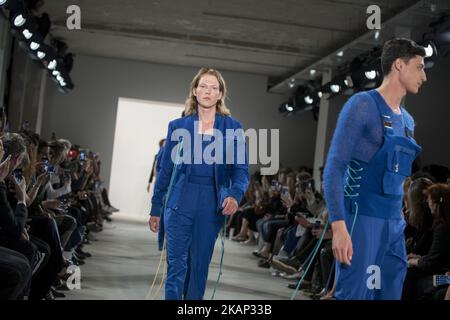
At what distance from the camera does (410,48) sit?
6.99 feet

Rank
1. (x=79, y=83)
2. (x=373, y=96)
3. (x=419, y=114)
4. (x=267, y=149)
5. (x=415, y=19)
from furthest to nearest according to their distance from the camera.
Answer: (x=267, y=149) → (x=79, y=83) → (x=419, y=114) → (x=415, y=19) → (x=373, y=96)

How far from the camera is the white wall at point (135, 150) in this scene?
1317 cm

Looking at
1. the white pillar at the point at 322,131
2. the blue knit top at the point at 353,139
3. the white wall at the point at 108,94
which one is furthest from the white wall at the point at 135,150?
the blue knit top at the point at 353,139

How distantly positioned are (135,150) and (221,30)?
15.3 ft

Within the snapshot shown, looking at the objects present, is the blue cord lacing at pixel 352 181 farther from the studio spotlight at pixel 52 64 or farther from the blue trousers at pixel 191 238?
the studio spotlight at pixel 52 64

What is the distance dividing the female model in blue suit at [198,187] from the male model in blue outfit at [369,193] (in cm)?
81

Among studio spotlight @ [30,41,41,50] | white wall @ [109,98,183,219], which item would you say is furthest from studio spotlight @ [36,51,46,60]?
white wall @ [109,98,183,219]

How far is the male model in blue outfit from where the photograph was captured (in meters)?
1.99

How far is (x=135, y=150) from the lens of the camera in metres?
13.4

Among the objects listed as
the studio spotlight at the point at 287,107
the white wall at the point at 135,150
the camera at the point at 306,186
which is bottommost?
the camera at the point at 306,186

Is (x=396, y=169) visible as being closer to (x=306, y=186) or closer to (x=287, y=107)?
(x=306, y=186)
